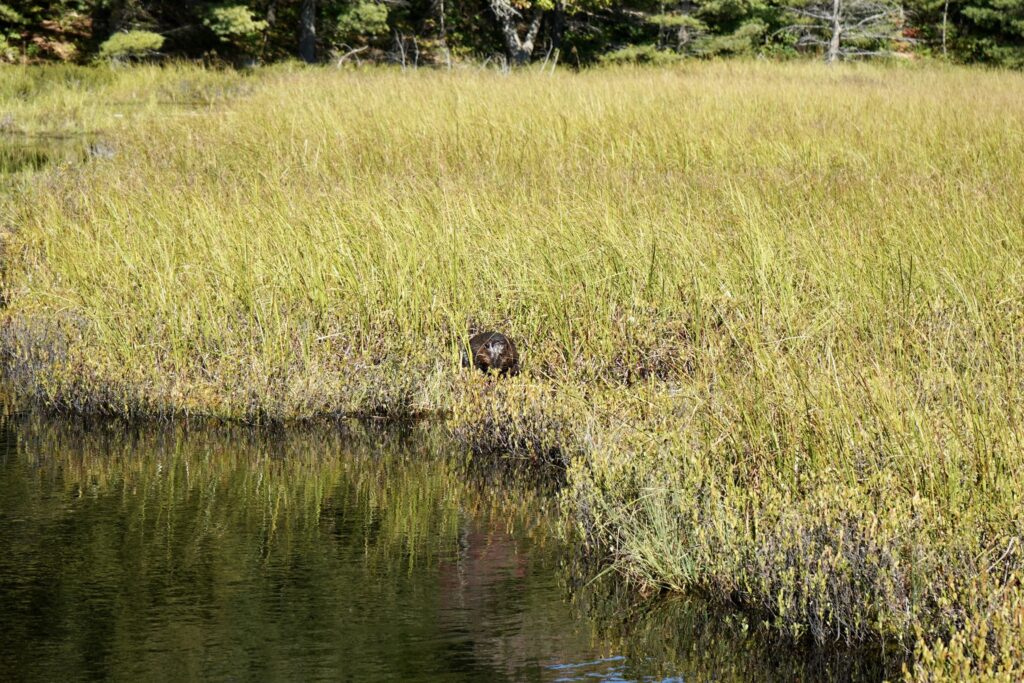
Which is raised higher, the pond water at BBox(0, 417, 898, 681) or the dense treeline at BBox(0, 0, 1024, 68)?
the dense treeline at BBox(0, 0, 1024, 68)

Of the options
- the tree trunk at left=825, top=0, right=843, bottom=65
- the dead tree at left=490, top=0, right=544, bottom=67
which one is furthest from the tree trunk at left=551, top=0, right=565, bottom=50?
the tree trunk at left=825, top=0, right=843, bottom=65

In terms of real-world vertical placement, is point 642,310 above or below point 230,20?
below

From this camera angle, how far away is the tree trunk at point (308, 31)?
23.9 m

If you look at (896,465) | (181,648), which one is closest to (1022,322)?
(896,465)

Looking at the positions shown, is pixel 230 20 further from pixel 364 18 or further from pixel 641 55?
pixel 641 55

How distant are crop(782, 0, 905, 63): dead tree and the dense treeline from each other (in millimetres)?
57

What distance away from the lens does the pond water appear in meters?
3.89

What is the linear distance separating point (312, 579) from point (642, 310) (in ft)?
9.25

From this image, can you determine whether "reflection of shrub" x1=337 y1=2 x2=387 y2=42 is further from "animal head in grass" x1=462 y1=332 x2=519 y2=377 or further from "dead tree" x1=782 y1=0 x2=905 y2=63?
"animal head in grass" x1=462 y1=332 x2=519 y2=377

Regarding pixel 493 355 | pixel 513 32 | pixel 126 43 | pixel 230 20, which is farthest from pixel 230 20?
pixel 493 355

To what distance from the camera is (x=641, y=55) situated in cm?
2723

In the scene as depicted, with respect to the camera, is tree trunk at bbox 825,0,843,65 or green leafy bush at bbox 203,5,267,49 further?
tree trunk at bbox 825,0,843,65

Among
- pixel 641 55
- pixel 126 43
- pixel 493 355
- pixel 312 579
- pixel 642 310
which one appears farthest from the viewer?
pixel 641 55

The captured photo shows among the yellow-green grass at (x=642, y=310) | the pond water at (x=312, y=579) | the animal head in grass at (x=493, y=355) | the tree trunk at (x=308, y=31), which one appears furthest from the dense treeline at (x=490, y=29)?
the pond water at (x=312, y=579)
